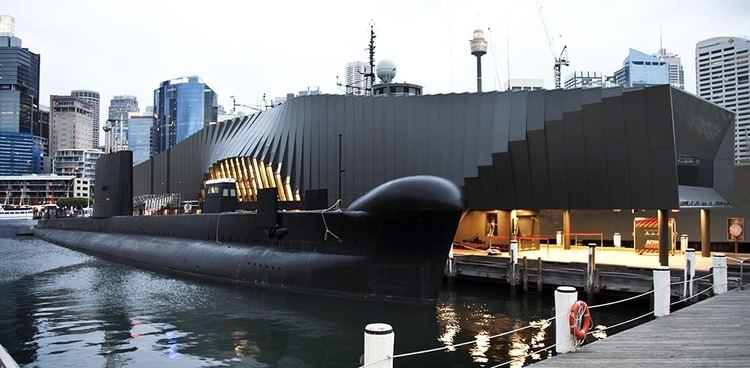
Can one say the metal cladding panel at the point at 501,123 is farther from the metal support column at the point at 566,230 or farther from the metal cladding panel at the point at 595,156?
the metal support column at the point at 566,230

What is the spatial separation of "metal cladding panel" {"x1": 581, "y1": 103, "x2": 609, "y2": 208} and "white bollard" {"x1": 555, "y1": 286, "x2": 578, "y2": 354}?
18.6 metres

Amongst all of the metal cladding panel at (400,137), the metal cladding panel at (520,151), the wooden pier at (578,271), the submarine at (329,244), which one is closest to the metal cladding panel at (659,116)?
the wooden pier at (578,271)

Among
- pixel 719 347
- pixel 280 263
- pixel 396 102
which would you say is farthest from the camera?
pixel 396 102

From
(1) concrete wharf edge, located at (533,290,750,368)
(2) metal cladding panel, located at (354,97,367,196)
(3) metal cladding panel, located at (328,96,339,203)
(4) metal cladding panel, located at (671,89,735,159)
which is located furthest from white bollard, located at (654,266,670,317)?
(3) metal cladding panel, located at (328,96,339,203)

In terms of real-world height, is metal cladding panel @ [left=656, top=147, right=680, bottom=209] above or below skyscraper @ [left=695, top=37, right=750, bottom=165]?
below

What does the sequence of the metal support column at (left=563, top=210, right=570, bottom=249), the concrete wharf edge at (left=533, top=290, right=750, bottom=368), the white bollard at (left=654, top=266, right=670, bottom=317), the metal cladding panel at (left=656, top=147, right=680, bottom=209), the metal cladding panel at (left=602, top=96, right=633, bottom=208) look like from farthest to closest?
the metal support column at (left=563, top=210, right=570, bottom=249) → the metal cladding panel at (left=602, top=96, right=633, bottom=208) → the metal cladding panel at (left=656, top=147, right=680, bottom=209) → the white bollard at (left=654, top=266, right=670, bottom=317) → the concrete wharf edge at (left=533, top=290, right=750, bottom=368)

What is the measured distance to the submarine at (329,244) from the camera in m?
15.0

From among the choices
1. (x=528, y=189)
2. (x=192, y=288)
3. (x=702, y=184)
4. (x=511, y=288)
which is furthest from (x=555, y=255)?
(x=192, y=288)

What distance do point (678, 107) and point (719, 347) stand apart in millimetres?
17579

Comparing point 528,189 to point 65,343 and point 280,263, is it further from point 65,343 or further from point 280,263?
point 65,343

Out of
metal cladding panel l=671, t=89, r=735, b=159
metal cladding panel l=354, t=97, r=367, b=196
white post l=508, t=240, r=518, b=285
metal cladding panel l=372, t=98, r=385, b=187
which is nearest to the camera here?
white post l=508, t=240, r=518, b=285

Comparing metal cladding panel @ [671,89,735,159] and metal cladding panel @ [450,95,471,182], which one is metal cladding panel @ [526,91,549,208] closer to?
metal cladding panel @ [450,95,471,182]

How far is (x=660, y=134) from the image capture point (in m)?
22.4

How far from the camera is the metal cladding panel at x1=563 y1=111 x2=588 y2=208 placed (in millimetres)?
24703
